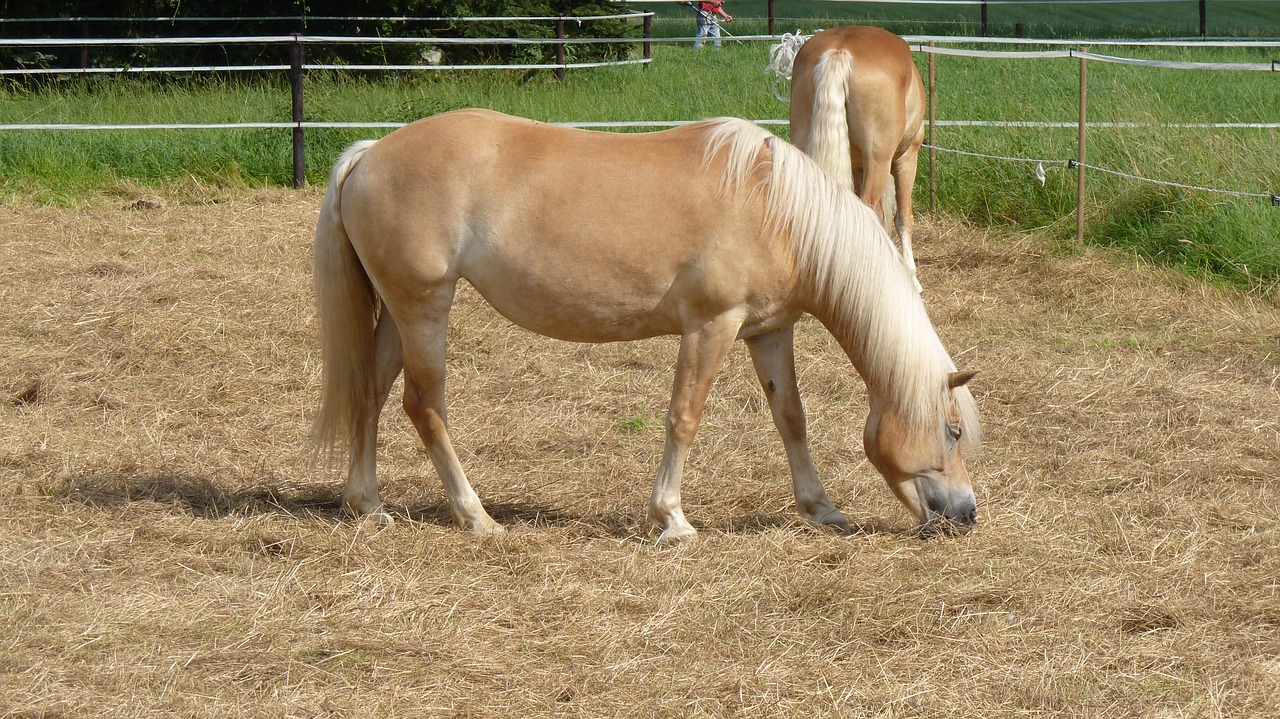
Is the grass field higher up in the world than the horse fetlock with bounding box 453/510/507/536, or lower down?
higher up

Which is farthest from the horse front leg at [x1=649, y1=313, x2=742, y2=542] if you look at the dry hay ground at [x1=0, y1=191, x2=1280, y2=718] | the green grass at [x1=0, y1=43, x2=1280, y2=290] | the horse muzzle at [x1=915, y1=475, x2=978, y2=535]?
the green grass at [x1=0, y1=43, x2=1280, y2=290]

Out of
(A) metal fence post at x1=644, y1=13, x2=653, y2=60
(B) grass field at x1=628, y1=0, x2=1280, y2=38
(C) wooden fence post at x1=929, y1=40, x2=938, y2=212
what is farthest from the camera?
(B) grass field at x1=628, y1=0, x2=1280, y2=38

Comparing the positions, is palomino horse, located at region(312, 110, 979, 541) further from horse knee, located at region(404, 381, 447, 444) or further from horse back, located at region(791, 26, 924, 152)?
horse back, located at region(791, 26, 924, 152)

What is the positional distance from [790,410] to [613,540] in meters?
0.72

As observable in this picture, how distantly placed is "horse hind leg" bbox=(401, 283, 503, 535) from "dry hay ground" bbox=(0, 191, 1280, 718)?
0.11m

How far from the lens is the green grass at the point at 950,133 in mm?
7203

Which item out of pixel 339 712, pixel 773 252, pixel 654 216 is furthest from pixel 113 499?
pixel 773 252

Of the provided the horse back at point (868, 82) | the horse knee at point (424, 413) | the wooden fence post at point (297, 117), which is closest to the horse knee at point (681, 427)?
the horse knee at point (424, 413)

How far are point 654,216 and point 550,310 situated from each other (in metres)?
0.44

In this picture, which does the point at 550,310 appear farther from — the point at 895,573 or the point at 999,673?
the point at 999,673

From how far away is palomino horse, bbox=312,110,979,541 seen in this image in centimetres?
368

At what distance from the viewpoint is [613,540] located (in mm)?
3830

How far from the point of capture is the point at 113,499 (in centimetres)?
409

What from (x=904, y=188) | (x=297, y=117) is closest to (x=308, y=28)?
(x=297, y=117)
